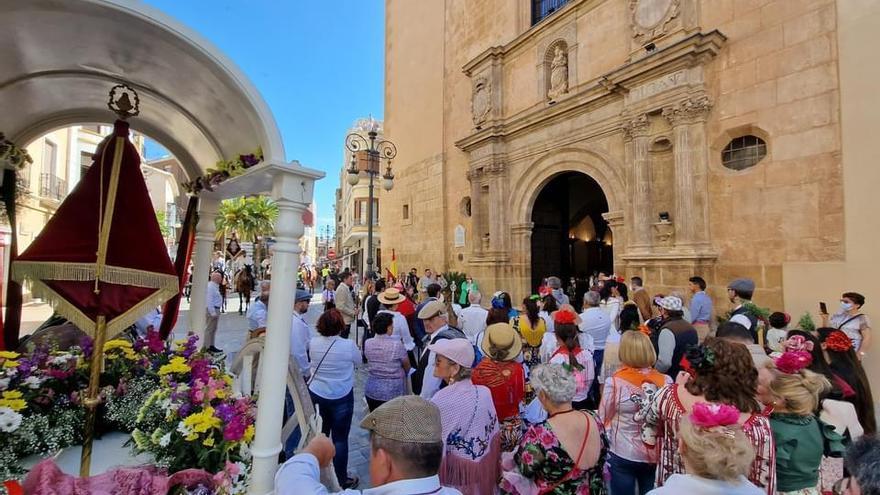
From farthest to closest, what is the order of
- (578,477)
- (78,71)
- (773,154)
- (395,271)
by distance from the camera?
(395,271) < (773,154) < (78,71) < (578,477)

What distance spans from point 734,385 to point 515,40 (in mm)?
12024

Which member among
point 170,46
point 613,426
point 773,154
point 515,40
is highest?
point 515,40

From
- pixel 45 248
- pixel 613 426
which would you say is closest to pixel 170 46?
pixel 45 248

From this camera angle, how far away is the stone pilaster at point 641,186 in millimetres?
8477

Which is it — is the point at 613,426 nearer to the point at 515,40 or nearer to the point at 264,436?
the point at 264,436

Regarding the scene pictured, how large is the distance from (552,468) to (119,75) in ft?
11.7

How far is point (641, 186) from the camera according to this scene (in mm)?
8531

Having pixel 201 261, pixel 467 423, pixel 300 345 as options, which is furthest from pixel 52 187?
pixel 467 423

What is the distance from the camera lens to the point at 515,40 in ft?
39.6

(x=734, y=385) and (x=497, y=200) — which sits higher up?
(x=497, y=200)

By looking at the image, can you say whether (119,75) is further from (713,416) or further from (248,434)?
(713,416)

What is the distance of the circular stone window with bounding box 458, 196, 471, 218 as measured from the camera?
13951 mm

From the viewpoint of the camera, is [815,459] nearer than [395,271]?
Yes

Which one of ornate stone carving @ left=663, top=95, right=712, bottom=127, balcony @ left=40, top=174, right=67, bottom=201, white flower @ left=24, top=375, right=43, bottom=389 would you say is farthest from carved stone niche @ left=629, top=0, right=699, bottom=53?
balcony @ left=40, top=174, right=67, bottom=201
